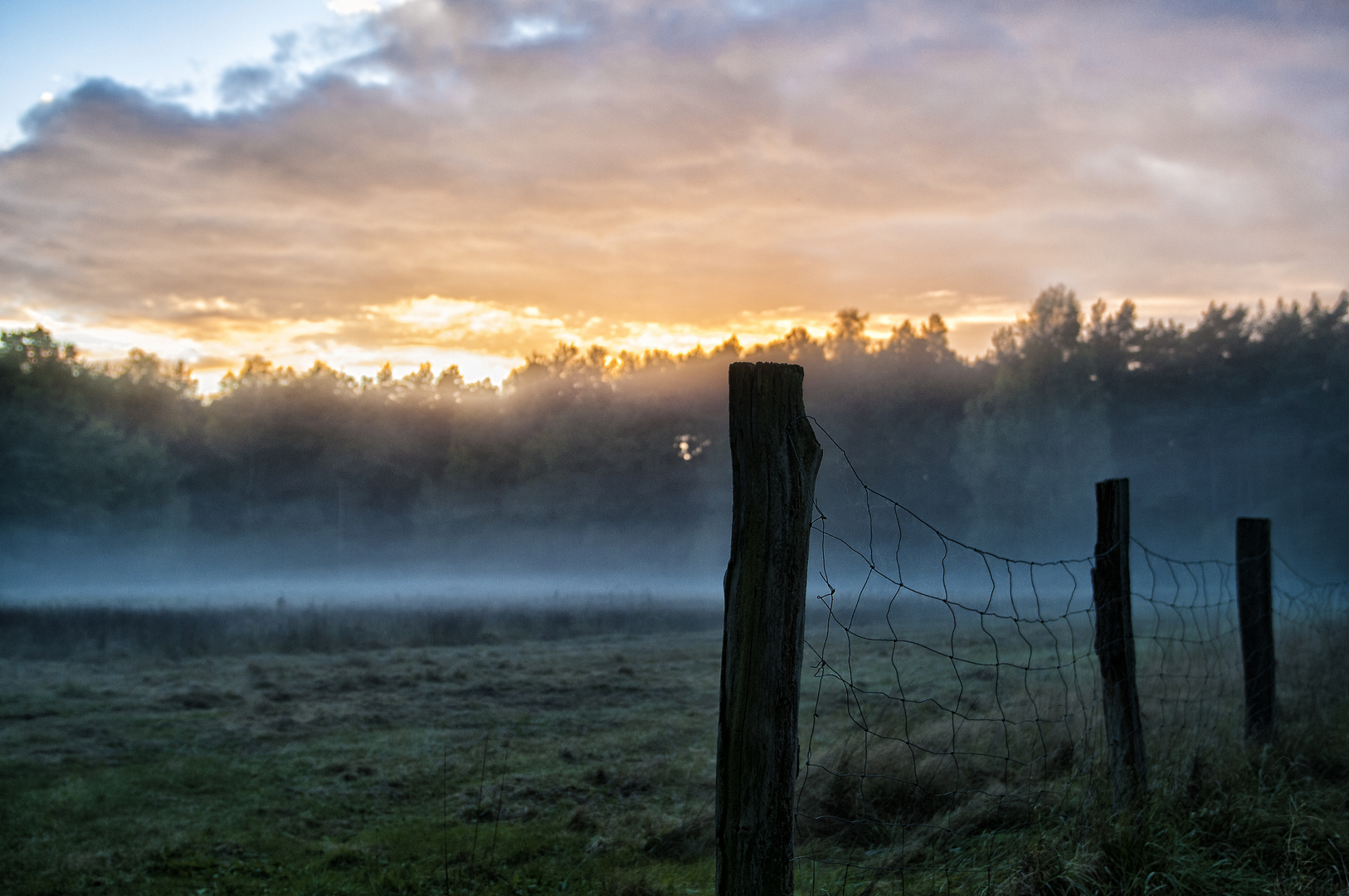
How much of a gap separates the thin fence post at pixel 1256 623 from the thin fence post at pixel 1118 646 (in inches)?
93.1

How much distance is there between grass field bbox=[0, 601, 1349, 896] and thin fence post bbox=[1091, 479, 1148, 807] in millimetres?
220

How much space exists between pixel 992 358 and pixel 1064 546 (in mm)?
14811

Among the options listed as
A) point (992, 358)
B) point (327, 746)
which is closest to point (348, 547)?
point (992, 358)

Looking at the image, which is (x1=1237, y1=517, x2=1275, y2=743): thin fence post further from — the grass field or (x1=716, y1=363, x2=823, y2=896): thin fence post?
(x1=716, y1=363, x2=823, y2=896): thin fence post

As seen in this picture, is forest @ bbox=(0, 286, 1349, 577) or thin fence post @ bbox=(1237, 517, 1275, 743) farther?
forest @ bbox=(0, 286, 1349, 577)

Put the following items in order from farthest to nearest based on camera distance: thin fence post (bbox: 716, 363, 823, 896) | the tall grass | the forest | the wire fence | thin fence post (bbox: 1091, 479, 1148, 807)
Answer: the forest → the tall grass → thin fence post (bbox: 1091, 479, 1148, 807) → the wire fence → thin fence post (bbox: 716, 363, 823, 896)

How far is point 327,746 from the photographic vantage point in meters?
10.8

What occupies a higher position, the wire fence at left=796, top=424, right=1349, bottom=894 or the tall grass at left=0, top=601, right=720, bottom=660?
the wire fence at left=796, top=424, right=1349, bottom=894

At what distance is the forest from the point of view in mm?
50094

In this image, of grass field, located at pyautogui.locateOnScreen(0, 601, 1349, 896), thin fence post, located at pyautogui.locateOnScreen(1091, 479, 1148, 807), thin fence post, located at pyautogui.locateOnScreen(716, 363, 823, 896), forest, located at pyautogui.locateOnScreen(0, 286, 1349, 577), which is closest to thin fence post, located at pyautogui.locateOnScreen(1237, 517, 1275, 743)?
grass field, located at pyautogui.locateOnScreen(0, 601, 1349, 896)

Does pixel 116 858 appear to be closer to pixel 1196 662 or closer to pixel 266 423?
pixel 1196 662

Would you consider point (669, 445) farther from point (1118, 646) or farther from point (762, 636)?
point (762, 636)

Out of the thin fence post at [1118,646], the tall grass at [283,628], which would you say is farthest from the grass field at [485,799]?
the tall grass at [283,628]

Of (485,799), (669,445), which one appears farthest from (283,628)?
(669,445)
